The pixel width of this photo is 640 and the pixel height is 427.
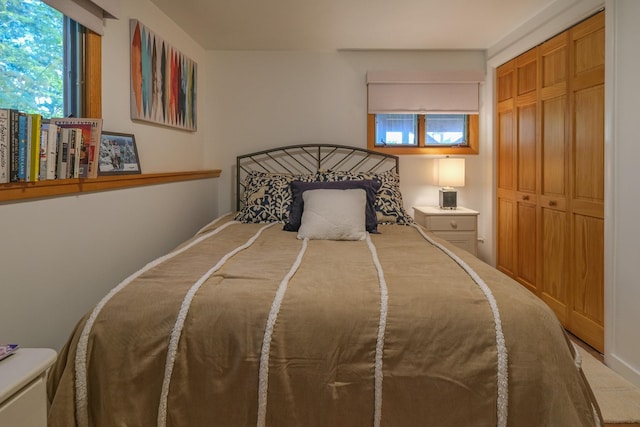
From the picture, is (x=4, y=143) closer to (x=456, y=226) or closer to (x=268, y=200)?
(x=268, y=200)

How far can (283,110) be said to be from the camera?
3998 mm

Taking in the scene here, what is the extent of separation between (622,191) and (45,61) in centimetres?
278

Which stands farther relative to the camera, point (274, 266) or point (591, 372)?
point (591, 372)

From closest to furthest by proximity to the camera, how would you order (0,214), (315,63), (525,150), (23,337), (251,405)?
1. (251,405)
2. (0,214)
3. (23,337)
4. (525,150)
5. (315,63)

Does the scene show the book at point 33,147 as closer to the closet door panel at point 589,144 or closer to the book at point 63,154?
the book at point 63,154

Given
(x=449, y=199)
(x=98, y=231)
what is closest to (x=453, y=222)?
(x=449, y=199)

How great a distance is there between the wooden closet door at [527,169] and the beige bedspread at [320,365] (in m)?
2.00

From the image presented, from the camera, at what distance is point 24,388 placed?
0.87 meters

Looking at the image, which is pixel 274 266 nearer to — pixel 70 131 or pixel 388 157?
pixel 70 131

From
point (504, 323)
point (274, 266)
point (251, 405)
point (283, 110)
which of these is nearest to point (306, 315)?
point (251, 405)

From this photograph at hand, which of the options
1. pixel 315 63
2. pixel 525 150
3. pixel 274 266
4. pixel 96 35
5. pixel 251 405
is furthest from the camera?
pixel 315 63

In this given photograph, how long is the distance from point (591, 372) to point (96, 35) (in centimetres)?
302

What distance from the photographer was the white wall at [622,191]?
2.17m

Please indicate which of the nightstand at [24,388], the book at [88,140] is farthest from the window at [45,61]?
the nightstand at [24,388]
